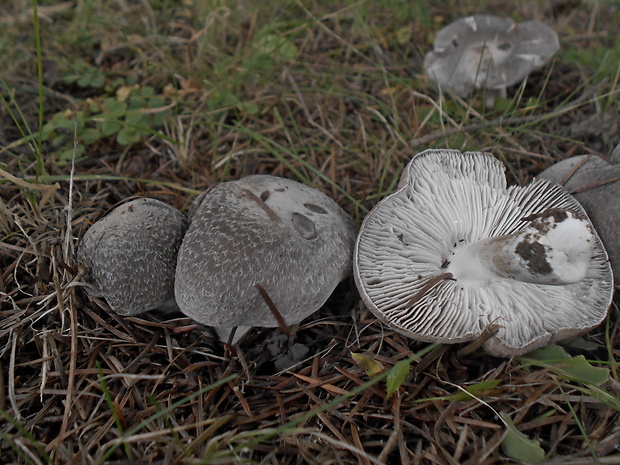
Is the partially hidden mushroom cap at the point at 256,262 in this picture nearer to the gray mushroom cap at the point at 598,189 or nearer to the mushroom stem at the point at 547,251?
the mushroom stem at the point at 547,251

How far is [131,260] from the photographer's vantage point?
200 centimetres

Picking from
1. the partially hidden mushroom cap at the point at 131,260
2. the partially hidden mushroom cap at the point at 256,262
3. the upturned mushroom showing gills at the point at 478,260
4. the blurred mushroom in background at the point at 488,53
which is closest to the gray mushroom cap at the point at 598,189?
the upturned mushroom showing gills at the point at 478,260

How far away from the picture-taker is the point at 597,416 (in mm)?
1785

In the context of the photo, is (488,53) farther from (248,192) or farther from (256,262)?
(256,262)

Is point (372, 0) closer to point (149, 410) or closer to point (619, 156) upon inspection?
point (619, 156)

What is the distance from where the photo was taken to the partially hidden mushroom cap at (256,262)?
186 cm

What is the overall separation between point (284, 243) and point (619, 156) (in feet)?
6.16

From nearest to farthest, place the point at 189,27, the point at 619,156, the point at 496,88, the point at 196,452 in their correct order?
the point at 196,452 < the point at 619,156 < the point at 496,88 < the point at 189,27

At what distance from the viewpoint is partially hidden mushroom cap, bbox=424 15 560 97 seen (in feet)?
9.93

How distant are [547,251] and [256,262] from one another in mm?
1218

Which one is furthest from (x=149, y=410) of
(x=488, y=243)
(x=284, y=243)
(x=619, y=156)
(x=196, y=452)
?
(x=619, y=156)

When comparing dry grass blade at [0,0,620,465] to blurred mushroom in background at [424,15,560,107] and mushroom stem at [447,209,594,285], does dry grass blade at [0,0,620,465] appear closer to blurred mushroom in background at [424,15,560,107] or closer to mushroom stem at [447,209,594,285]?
blurred mushroom in background at [424,15,560,107]

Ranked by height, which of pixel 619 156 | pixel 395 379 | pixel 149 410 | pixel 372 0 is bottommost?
pixel 149 410

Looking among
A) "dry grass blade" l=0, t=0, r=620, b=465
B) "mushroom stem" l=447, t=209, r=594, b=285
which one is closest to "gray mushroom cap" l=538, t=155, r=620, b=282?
"dry grass blade" l=0, t=0, r=620, b=465
